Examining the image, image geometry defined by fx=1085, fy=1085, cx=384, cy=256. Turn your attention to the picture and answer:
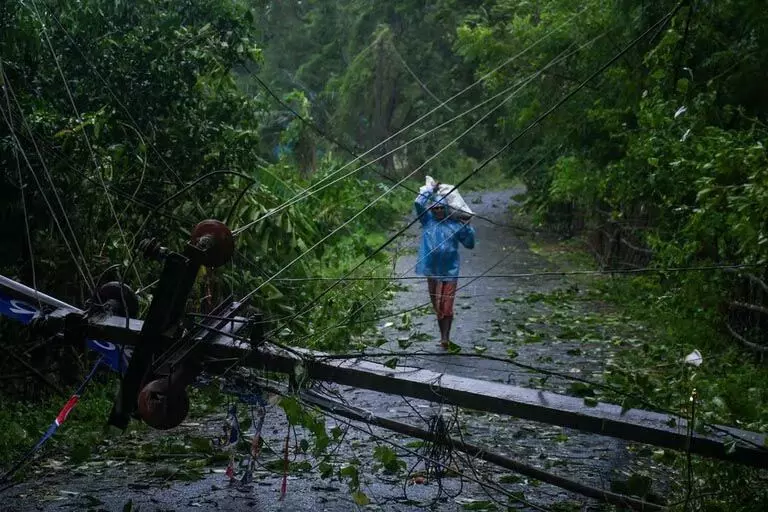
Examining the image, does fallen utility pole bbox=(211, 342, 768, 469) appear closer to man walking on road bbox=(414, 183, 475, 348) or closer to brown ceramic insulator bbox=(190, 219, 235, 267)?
brown ceramic insulator bbox=(190, 219, 235, 267)

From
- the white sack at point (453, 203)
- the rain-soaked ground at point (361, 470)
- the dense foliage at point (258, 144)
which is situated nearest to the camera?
the rain-soaked ground at point (361, 470)

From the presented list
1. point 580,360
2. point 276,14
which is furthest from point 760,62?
point 276,14

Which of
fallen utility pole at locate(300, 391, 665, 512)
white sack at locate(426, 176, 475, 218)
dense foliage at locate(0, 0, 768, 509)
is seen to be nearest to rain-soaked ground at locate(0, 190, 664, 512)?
fallen utility pole at locate(300, 391, 665, 512)

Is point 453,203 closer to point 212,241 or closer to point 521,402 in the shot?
point 212,241

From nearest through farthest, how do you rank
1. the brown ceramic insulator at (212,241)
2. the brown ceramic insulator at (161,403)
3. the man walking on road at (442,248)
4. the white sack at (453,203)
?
the brown ceramic insulator at (161,403)
the brown ceramic insulator at (212,241)
the white sack at (453,203)
the man walking on road at (442,248)

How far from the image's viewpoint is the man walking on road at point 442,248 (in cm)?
1174

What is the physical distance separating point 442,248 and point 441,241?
0.17 meters

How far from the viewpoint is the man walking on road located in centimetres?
1174

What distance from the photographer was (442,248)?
39.3 feet

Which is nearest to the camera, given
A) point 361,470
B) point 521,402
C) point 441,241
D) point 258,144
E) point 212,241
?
point 521,402

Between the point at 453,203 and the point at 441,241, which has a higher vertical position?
the point at 453,203

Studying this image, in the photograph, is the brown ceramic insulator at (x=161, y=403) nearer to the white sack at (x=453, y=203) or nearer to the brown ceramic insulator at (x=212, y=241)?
the brown ceramic insulator at (x=212, y=241)

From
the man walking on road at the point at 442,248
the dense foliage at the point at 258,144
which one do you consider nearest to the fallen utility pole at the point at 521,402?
the dense foliage at the point at 258,144

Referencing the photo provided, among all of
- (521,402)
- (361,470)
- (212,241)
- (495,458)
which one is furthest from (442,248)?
(521,402)
